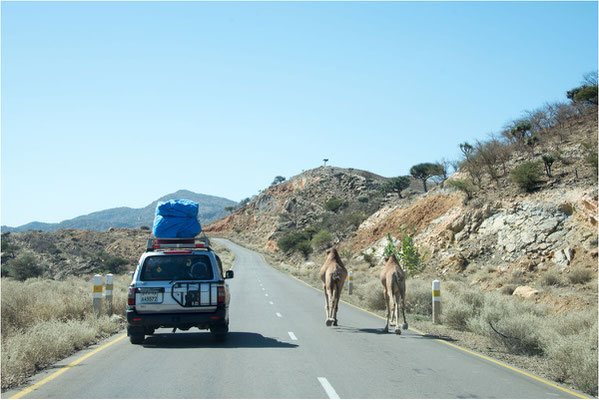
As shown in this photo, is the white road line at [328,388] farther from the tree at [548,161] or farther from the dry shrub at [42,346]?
the tree at [548,161]

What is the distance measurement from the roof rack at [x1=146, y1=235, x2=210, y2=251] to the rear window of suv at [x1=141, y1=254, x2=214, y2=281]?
486 mm

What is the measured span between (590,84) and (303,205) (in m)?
72.5

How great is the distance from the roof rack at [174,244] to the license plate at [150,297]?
123cm

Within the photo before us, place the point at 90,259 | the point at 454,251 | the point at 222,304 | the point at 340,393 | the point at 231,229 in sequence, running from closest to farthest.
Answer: the point at 340,393 < the point at 222,304 < the point at 454,251 < the point at 90,259 < the point at 231,229

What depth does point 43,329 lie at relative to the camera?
11.7m

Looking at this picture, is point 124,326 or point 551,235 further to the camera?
point 551,235

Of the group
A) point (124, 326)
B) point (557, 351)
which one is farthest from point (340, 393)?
point (124, 326)

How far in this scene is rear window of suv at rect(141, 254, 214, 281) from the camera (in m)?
11.7

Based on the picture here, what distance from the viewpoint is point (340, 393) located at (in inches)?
289

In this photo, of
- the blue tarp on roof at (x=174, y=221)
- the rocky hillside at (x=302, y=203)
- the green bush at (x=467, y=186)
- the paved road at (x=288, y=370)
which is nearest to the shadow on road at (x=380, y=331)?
the paved road at (x=288, y=370)

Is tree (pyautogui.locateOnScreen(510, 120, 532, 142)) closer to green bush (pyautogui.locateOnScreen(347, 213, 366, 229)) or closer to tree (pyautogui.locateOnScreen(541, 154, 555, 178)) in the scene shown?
tree (pyautogui.locateOnScreen(541, 154, 555, 178))

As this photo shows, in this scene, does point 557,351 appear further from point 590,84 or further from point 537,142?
point 590,84

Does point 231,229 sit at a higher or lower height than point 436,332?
higher

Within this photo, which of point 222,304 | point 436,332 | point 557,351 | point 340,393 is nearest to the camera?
point 340,393
